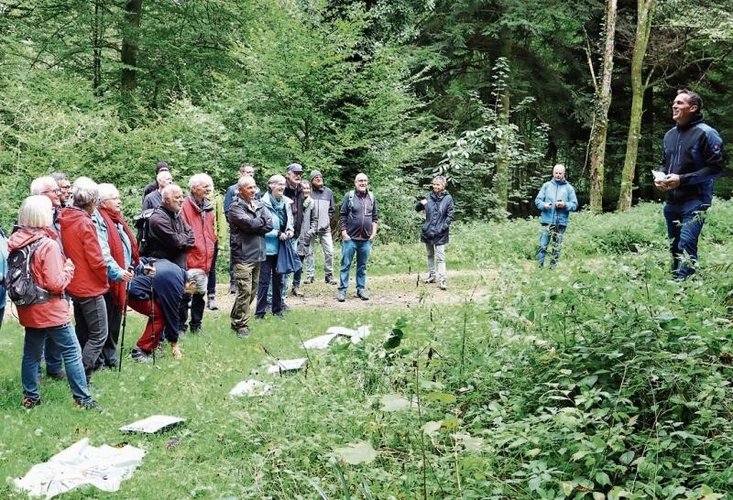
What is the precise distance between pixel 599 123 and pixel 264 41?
33.8 feet

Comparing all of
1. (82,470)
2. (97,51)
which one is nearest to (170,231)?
(82,470)

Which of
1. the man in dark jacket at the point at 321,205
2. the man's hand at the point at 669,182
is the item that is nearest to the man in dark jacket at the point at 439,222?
the man in dark jacket at the point at 321,205

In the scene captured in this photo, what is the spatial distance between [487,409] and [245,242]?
15.1 feet

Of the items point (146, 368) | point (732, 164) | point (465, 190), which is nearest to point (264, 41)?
point (465, 190)

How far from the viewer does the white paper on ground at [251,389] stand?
5164 millimetres

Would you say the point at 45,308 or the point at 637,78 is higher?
the point at 637,78

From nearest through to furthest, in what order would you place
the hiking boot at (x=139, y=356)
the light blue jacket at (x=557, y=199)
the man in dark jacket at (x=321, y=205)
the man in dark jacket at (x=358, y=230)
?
the hiking boot at (x=139, y=356), the man in dark jacket at (x=358, y=230), the light blue jacket at (x=557, y=199), the man in dark jacket at (x=321, y=205)

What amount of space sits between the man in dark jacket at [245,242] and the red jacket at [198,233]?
1.09 ft

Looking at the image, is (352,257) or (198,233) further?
(352,257)

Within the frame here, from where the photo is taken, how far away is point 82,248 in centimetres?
594

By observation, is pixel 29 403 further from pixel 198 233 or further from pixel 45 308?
pixel 198 233

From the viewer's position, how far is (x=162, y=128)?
15.8 meters

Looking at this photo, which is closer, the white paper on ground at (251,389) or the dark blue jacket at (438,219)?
the white paper on ground at (251,389)

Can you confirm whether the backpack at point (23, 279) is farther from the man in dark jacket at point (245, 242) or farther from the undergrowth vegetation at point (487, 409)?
the man in dark jacket at point (245, 242)
